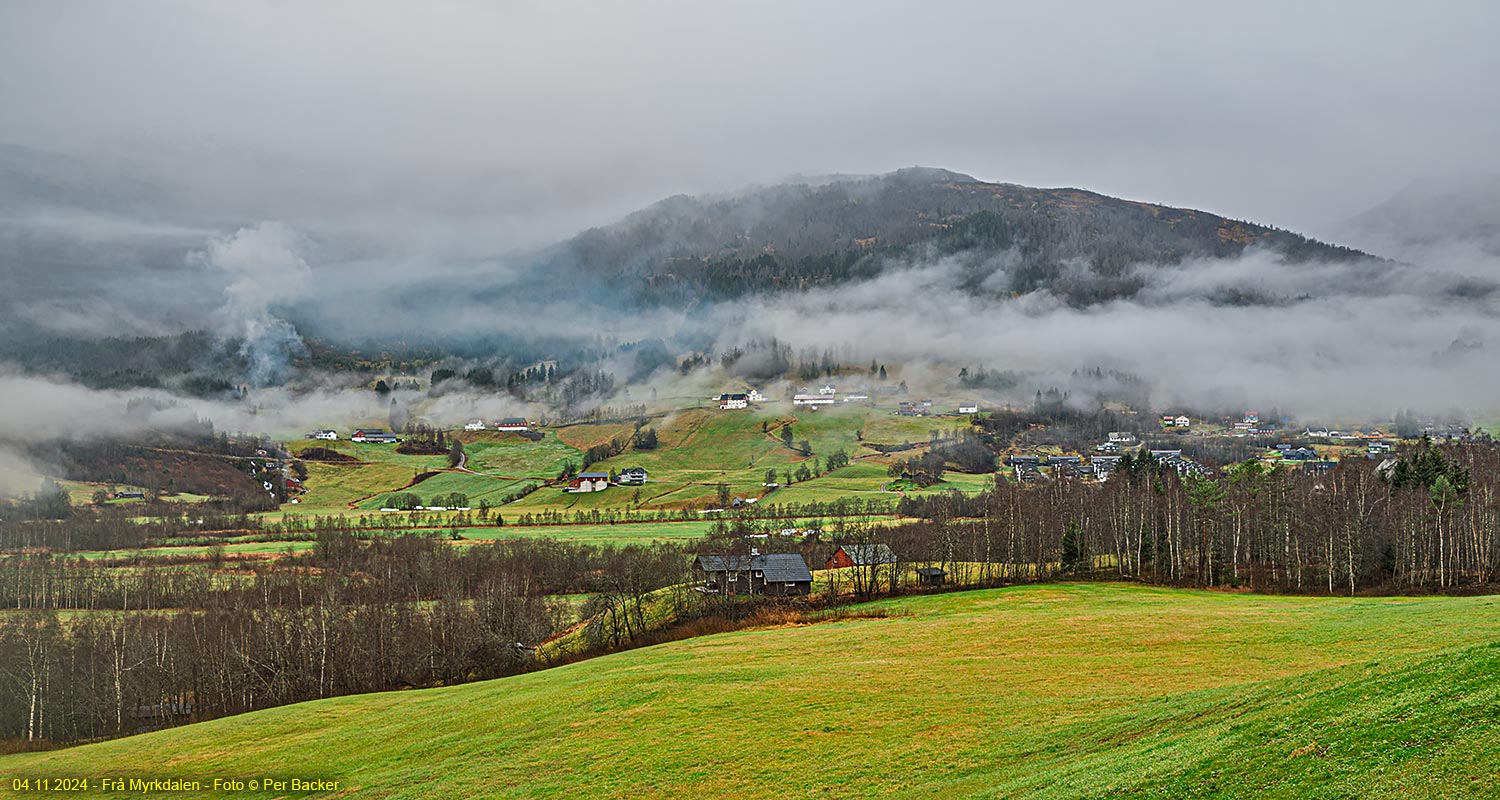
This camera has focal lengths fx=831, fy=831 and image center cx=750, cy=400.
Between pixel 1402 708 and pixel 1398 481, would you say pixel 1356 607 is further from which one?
pixel 1398 481

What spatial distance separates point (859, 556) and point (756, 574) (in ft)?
48.5

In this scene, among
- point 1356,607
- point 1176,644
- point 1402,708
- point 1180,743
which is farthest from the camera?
point 1356,607

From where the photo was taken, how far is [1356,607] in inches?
2422

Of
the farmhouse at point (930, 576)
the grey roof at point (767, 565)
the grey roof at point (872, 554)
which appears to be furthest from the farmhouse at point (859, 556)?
the grey roof at point (767, 565)

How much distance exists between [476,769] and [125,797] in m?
21.1

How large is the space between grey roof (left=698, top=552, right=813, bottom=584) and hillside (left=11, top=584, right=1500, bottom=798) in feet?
125

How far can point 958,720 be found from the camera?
3578cm

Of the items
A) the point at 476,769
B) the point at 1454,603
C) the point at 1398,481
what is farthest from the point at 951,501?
the point at 476,769

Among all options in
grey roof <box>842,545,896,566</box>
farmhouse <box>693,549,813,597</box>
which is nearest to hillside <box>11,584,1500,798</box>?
farmhouse <box>693,549,813,597</box>

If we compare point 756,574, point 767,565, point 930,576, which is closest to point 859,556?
point 930,576

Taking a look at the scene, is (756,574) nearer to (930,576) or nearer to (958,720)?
(930,576)

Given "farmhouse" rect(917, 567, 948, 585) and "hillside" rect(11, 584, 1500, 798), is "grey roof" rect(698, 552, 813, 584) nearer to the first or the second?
"farmhouse" rect(917, 567, 948, 585)

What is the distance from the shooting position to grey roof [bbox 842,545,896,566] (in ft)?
353

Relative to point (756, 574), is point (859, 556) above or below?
above
